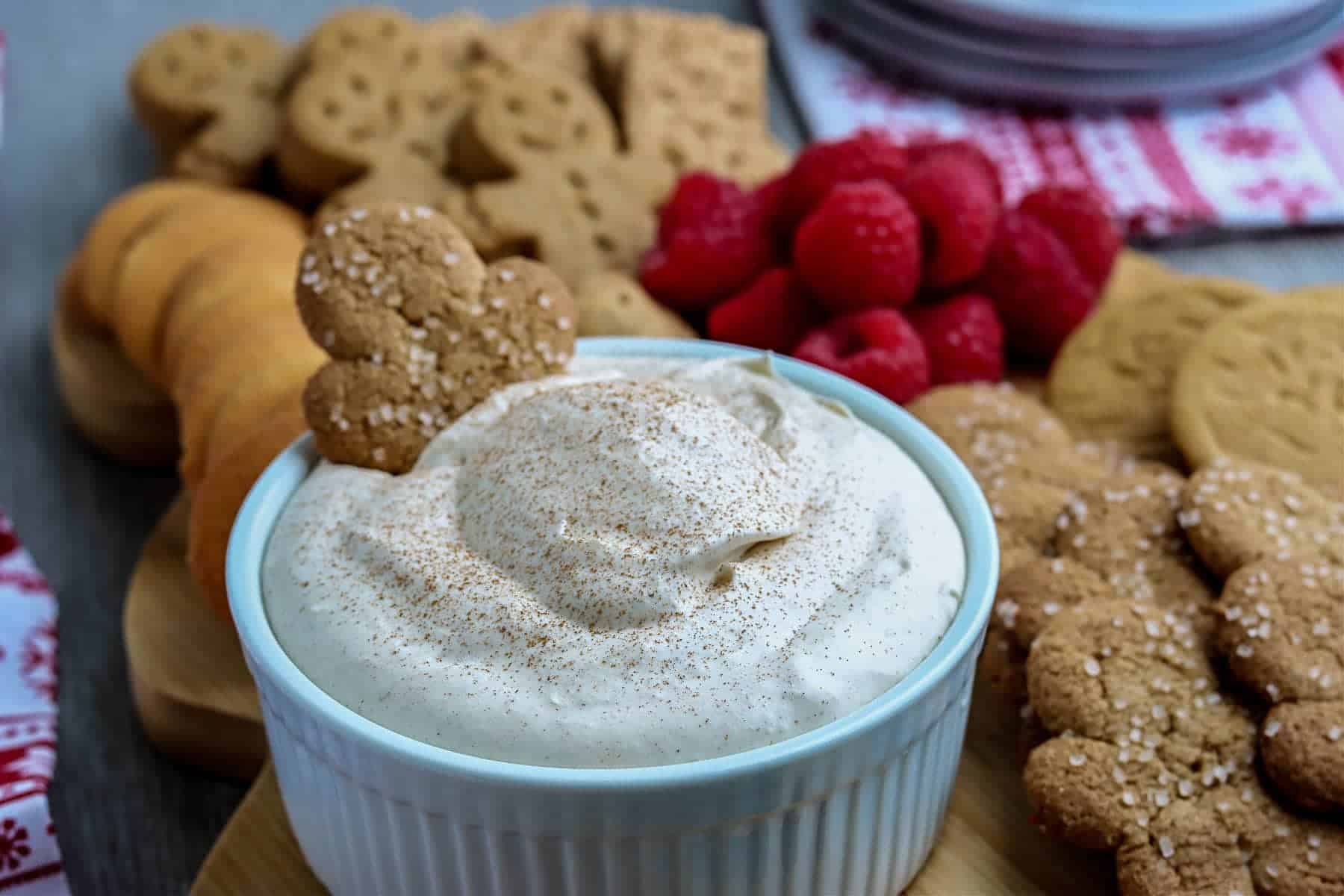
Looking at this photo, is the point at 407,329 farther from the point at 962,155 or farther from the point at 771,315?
the point at 962,155

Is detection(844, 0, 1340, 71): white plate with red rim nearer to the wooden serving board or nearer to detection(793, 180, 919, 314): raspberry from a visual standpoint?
detection(793, 180, 919, 314): raspberry

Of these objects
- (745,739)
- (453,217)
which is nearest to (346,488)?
(745,739)

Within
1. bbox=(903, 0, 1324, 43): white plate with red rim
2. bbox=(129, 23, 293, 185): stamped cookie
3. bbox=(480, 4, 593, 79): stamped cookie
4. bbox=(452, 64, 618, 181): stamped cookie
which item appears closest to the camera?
bbox=(452, 64, 618, 181): stamped cookie

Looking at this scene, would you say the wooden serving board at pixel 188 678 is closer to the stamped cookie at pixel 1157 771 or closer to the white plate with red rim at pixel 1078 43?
the stamped cookie at pixel 1157 771

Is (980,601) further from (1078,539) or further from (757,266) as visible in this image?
(757,266)

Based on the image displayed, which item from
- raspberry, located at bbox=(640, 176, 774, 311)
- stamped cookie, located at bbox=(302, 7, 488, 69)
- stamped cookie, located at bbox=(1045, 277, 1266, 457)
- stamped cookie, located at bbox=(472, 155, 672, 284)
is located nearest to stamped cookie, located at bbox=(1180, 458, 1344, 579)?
stamped cookie, located at bbox=(1045, 277, 1266, 457)

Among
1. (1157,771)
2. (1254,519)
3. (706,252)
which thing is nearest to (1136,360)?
(1254,519)
